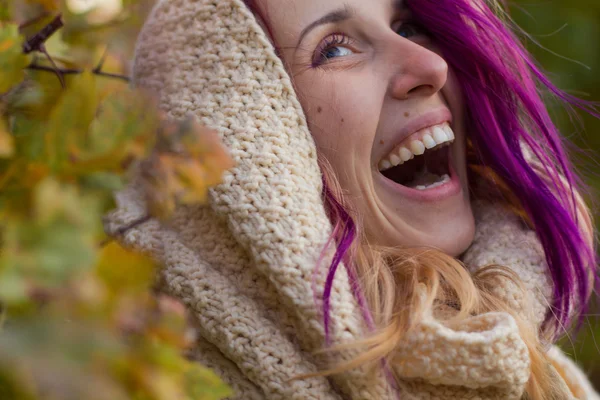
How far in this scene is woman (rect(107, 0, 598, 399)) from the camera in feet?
3.22

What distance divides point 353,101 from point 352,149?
0.27ft

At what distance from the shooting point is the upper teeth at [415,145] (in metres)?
1.22

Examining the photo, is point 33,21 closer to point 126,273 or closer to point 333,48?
point 126,273

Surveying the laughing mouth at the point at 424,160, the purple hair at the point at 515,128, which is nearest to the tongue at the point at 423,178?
the laughing mouth at the point at 424,160

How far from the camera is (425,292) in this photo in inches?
43.3

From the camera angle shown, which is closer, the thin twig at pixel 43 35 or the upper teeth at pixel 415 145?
the thin twig at pixel 43 35

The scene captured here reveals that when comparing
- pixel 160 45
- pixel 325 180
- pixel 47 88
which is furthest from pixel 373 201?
pixel 47 88

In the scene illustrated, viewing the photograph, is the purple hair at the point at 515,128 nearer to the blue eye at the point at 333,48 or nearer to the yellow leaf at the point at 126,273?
the blue eye at the point at 333,48

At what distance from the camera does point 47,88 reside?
611mm

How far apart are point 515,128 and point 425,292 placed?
50cm

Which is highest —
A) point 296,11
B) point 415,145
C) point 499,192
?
point 296,11

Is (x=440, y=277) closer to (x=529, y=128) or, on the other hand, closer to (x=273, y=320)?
(x=273, y=320)

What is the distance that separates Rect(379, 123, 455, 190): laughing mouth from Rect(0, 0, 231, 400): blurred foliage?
29.8 inches

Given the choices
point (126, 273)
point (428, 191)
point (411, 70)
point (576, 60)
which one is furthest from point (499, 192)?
point (576, 60)
